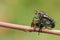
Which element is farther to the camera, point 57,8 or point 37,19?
point 57,8

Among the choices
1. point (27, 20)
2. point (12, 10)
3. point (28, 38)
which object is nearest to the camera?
point (28, 38)

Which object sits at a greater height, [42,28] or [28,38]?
[42,28]

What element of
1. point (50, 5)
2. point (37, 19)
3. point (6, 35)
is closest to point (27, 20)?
point (6, 35)

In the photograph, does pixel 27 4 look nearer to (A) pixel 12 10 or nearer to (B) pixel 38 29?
(A) pixel 12 10

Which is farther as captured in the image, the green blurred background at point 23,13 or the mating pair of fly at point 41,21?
the green blurred background at point 23,13

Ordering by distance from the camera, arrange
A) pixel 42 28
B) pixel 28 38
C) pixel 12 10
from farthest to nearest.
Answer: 1. pixel 12 10
2. pixel 28 38
3. pixel 42 28

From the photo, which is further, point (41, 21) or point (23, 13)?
point (23, 13)

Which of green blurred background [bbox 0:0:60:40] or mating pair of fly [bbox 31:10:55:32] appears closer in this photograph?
mating pair of fly [bbox 31:10:55:32]
